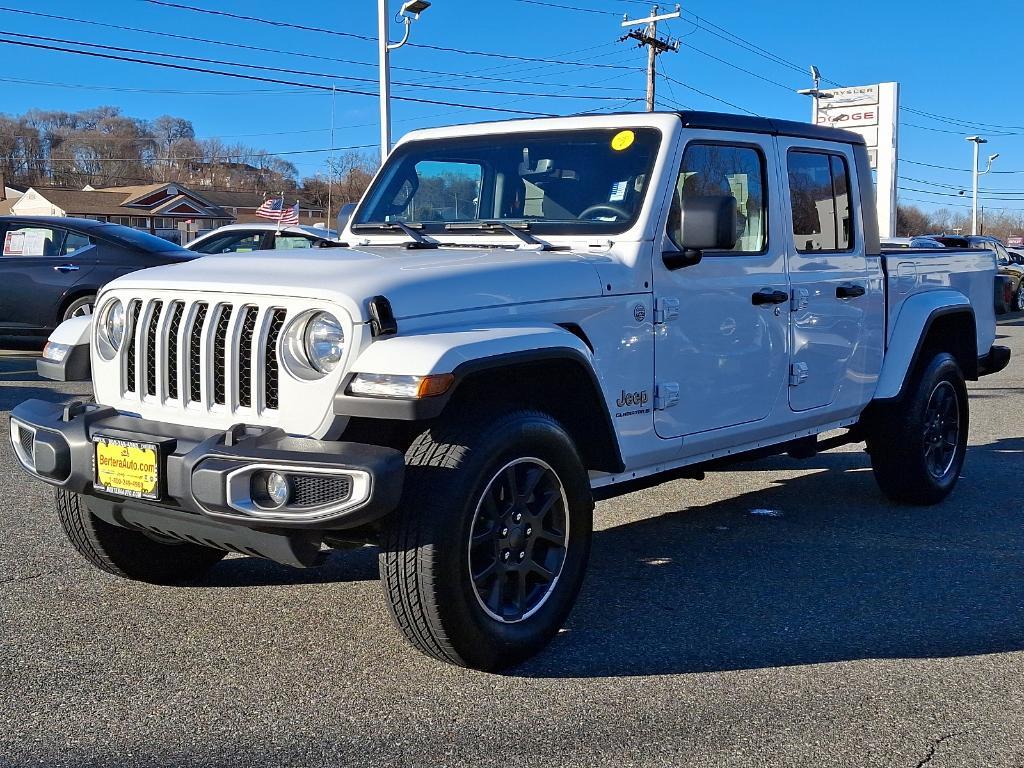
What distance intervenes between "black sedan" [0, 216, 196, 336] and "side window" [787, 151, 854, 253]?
8023 millimetres

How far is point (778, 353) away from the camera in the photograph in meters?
5.31

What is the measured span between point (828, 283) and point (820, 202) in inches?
17.4

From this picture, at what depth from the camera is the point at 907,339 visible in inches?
248

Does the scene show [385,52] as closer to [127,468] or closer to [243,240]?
[243,240]

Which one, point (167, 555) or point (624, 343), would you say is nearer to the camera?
point (624, 343)

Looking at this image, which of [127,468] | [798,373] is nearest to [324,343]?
[127,468]

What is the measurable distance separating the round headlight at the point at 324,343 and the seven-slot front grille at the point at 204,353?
107 mm

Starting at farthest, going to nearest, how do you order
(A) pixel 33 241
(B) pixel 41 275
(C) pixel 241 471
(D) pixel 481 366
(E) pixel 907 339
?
(A) pixel 33 241
(B) pixel 41 275
(E) pixel 907 339
(D) pixel 481 366
(C) pixel 241 471

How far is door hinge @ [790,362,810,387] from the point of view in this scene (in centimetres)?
542

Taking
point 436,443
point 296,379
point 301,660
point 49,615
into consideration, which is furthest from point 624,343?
point 49,615

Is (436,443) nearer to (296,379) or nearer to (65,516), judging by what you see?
(296,379)

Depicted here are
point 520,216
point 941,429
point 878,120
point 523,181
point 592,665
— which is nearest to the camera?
point 592,665

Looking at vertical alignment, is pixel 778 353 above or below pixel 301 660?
above

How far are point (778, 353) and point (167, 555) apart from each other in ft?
9.46
